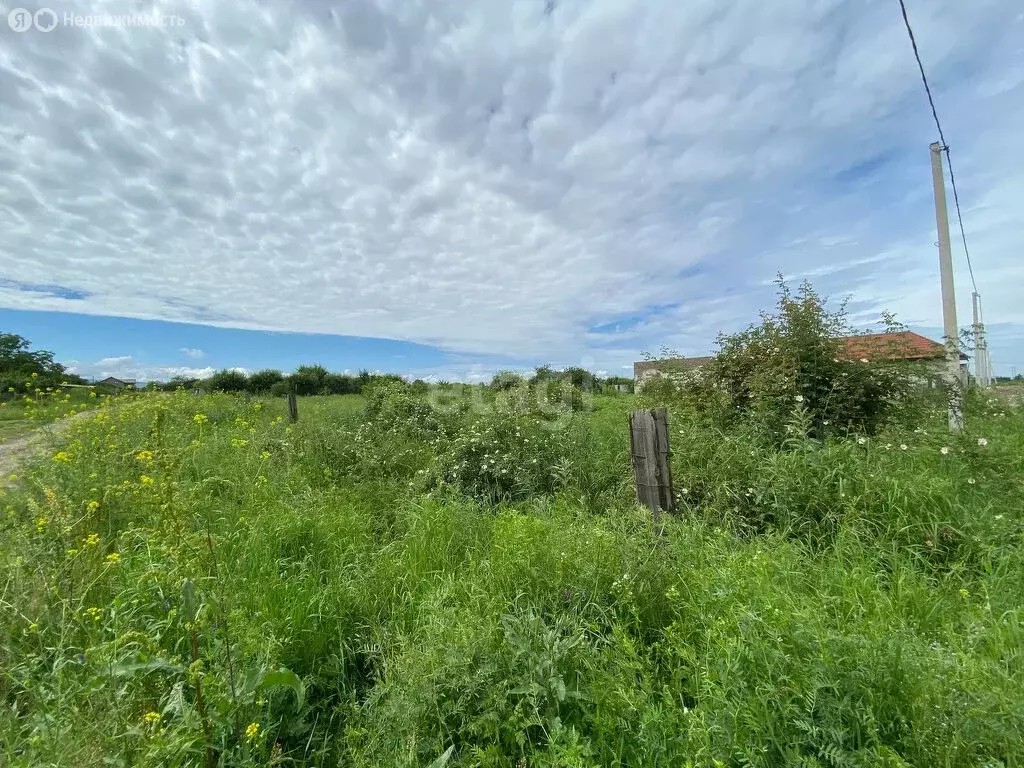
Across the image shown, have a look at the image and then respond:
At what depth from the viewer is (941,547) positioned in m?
2.68

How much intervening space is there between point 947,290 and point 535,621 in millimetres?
7321

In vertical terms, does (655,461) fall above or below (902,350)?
below

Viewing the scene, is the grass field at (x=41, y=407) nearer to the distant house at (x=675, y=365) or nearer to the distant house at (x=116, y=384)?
the distant house at (x=116, y=384)

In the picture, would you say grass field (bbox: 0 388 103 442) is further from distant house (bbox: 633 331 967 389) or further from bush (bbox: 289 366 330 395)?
bush (bbox: 289 366 330 395)

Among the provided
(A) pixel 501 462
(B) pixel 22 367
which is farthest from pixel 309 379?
(A) pixel 501 462

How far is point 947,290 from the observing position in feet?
19.1

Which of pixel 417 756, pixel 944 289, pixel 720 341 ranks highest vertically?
pixel 944 289

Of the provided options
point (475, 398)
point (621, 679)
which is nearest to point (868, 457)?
point (621, 679)

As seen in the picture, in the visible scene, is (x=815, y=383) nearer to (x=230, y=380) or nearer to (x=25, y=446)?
(x=25, y=446)

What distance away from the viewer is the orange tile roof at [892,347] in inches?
200

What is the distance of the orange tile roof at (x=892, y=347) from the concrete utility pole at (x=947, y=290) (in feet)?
0.52

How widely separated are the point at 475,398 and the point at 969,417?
25.8ft

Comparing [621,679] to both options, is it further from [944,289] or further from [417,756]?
[944,289]

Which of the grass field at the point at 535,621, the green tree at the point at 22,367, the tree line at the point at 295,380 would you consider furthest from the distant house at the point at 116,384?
the tree line at the point at 295,380
